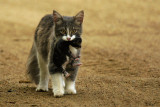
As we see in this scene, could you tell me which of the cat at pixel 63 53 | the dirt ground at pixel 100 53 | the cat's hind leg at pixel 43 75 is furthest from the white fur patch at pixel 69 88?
the cat's hind leg at pixel 43 75

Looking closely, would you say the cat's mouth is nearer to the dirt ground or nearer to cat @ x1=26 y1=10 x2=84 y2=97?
cat @ x1=26 y1=10 x2=84 y2=97

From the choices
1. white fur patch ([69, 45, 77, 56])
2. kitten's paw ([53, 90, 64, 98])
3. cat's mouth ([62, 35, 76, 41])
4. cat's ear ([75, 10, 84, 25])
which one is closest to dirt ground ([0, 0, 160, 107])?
kitten's paw ([53, 90, 64, 98])

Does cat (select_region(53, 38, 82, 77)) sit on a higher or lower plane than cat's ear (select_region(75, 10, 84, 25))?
lower

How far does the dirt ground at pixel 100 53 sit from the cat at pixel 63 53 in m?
0.54

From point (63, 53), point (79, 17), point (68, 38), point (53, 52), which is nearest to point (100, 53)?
point (79, 17)

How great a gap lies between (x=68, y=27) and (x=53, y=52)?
0.52m

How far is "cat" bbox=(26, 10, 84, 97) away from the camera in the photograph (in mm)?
6559

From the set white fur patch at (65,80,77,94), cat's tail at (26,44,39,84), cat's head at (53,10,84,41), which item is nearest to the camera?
cat's head at (53,10,84,41)

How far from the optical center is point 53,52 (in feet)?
21.7

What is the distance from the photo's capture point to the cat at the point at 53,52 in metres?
6.56

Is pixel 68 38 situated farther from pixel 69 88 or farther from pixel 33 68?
pixel 33 68

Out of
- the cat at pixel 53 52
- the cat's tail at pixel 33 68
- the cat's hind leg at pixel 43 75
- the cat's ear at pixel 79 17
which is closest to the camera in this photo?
the cat at pixel 53 52

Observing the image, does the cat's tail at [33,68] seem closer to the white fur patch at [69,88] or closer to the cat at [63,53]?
the white fur patch at [69,88]

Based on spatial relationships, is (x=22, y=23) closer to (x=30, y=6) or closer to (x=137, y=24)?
(x=30, y=6)
